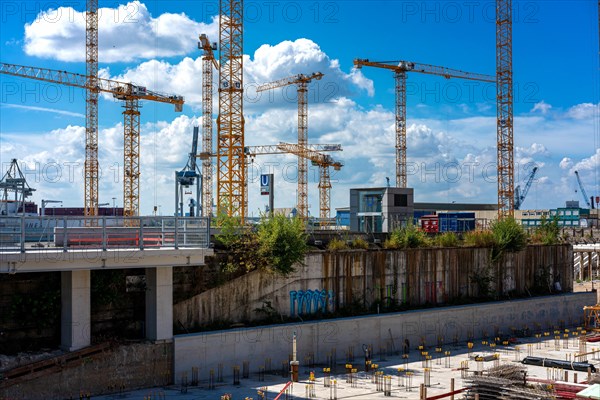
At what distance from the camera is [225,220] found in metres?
34.3

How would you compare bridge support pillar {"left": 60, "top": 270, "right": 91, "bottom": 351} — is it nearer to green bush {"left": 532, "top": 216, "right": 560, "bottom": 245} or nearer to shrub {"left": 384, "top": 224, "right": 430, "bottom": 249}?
shrub {"left": 384, "top": 224, "right": 430, "bottom": 249}

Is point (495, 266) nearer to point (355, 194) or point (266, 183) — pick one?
point (355, 194)

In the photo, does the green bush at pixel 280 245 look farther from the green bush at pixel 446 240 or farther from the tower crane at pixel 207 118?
the tower crane at pixel 207 118

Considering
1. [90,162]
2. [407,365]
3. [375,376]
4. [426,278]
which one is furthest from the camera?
[90,162]

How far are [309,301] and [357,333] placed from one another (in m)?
3.01

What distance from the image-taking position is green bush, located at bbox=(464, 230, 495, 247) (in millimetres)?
46059

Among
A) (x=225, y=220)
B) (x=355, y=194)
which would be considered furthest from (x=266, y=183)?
(x=225, y=220)

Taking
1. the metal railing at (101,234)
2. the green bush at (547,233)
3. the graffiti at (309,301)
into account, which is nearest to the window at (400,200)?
the green bush at (547,233)

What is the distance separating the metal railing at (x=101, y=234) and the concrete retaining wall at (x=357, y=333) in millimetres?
4343

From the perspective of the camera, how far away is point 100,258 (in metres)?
26.5

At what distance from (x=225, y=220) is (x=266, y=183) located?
23.5 m

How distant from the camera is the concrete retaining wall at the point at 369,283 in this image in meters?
33.2

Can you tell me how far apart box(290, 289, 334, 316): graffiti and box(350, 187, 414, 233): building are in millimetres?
17597

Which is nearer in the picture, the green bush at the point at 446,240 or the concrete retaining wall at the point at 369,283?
the concrete retaining wall at the point at 369,283
